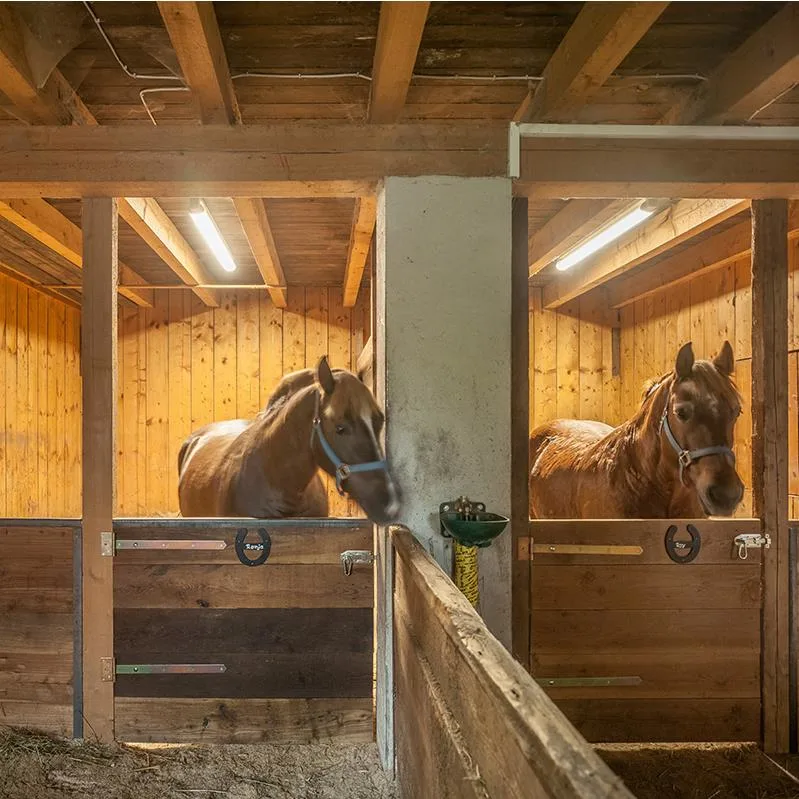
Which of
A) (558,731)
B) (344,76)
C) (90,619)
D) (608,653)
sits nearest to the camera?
(558,731)

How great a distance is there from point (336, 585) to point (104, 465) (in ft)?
3.01

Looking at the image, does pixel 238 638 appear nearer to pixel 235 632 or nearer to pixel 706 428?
pixel 235 632

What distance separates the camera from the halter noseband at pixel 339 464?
212 centimetres

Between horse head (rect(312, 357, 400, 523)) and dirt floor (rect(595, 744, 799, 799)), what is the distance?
1297 mm

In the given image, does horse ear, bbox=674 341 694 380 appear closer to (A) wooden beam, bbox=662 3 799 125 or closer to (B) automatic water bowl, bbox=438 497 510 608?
(A) wooden beam, bbox=662 3 799 125

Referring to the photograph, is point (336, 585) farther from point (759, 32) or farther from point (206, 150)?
point (759, 32)

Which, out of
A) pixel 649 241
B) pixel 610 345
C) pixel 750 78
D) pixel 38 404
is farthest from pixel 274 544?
pixel 610 345

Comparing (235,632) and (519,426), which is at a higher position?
(519,426)

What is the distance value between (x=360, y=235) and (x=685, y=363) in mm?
1811

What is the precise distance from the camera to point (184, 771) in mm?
2100

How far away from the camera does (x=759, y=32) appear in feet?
6.17

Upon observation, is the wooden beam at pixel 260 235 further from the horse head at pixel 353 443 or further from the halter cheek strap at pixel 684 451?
the halter cheek strap at pixel 684 451

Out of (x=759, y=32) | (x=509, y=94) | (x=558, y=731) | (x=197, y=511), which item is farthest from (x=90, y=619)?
(x=759, y=32)

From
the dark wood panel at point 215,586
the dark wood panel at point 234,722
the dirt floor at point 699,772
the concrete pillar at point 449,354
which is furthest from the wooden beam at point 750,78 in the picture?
the dark wood panel at point 234,722
